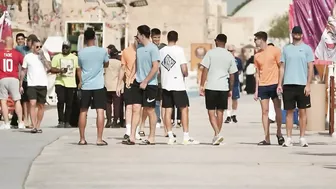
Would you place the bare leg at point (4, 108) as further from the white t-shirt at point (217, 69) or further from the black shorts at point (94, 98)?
the white t-shirt at point (217, 69)

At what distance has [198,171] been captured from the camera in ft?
44.8

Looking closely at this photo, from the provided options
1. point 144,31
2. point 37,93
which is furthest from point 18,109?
point 144,31

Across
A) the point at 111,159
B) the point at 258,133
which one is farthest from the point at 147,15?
the point at 111,159

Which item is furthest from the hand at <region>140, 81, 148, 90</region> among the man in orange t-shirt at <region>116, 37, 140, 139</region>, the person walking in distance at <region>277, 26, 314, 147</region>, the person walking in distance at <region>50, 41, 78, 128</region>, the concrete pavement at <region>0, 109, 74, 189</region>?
the person walking in distance at <region>50, 41, 78, 128</region>

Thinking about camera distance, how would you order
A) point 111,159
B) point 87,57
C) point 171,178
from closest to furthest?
point 171,178 → point 111,159 → point 87,57

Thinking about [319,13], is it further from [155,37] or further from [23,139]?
[23,139]

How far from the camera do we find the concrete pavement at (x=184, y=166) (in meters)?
12.5

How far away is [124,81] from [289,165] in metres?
5.63

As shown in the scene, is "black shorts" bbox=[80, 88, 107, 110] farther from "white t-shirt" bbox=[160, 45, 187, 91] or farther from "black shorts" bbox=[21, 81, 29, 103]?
"black shorts" bbox=[21, 81, 29, 103]

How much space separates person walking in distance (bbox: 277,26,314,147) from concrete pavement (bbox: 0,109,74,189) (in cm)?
379

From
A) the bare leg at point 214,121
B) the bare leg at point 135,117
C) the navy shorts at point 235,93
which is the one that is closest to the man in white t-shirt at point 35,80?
the bare leg at point 135,117

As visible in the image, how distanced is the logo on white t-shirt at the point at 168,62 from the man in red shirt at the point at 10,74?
417cm

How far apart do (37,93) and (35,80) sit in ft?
0.79

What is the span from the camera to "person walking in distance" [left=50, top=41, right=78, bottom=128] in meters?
23.0
